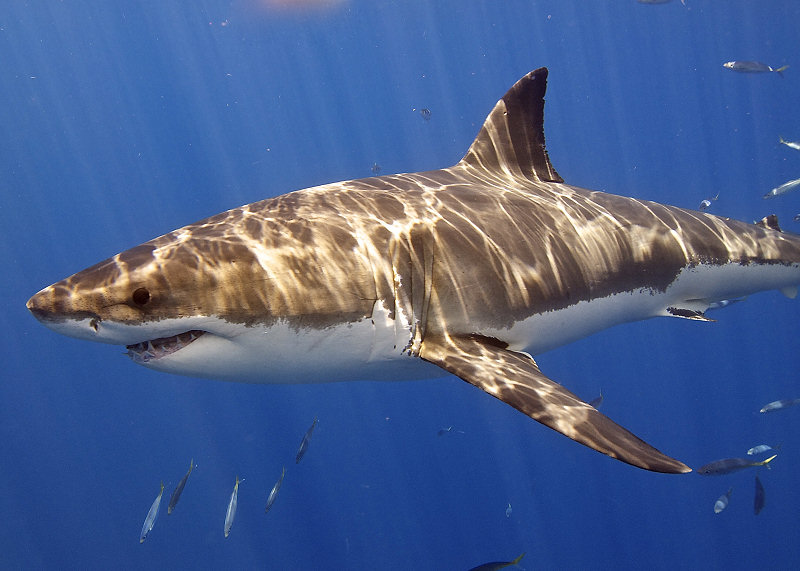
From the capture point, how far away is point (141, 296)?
7.52ft

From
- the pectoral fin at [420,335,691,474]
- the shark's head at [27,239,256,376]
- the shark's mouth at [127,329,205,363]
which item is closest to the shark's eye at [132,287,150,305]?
the shark's head at [27,239,256,376]

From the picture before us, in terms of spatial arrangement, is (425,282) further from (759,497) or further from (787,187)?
(787,187)

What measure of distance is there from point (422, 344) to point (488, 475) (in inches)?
1053

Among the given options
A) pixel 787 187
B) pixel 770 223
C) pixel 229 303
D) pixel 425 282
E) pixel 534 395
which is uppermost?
pixel 229 303

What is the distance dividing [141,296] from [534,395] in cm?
186

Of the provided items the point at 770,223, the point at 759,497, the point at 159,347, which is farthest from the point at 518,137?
the point at 759,497

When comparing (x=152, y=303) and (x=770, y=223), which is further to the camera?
(x=770, y=223)

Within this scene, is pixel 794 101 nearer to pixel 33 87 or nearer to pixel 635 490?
pixel 635 490

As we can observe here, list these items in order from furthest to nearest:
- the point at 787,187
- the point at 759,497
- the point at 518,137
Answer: the point at 787,187 < the point at 759,497 < the point at 518,137

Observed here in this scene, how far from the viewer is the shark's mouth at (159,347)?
2502 millimetres

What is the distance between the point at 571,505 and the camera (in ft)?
93.3

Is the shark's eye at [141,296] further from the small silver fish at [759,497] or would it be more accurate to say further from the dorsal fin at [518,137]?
the small silver fish at [759,497]

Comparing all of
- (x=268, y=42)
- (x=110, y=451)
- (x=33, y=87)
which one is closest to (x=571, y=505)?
(x=110, y=451)

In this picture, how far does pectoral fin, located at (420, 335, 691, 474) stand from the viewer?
2.32 meters
